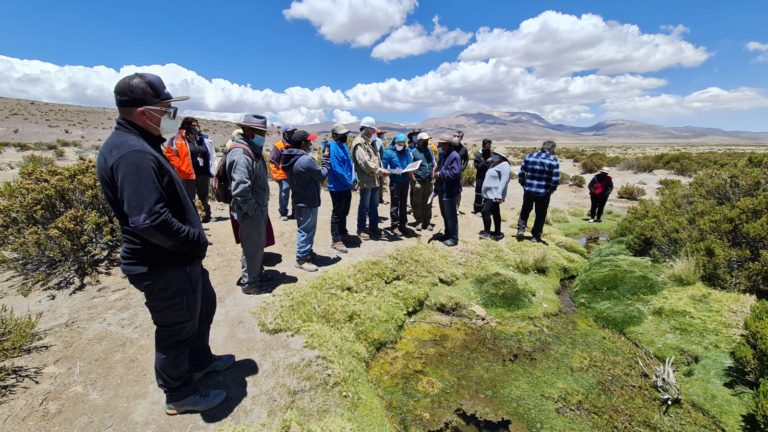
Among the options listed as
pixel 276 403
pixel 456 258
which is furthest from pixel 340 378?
pixel 456 258

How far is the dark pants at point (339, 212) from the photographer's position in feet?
21.0

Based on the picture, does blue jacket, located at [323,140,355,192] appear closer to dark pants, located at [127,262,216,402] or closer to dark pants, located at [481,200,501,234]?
dark pants, located at [481,200,501,234]

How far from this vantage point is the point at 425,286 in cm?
558

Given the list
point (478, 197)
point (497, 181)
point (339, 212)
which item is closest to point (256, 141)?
point (339, 212)

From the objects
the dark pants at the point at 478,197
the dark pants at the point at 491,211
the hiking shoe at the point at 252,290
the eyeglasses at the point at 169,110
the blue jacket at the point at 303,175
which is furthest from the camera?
the dark pants at the point at 478,197

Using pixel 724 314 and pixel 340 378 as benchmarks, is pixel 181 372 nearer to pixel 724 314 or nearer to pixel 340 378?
pixel 340 378

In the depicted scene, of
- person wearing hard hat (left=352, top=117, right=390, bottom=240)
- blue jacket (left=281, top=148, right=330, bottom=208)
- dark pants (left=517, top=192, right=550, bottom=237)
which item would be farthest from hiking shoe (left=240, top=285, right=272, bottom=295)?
dark pants (left=517, top=192, right=550, bottom=237)

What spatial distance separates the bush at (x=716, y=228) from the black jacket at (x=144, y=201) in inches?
267

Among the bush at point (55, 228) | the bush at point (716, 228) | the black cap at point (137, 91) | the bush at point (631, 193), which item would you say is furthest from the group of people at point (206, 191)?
the bush at point (631, 193)

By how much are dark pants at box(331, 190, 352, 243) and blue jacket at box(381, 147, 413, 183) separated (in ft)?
4.52

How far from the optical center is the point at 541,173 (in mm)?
7211

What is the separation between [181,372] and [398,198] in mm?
5791

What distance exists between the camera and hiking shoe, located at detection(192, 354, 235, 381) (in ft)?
10.5

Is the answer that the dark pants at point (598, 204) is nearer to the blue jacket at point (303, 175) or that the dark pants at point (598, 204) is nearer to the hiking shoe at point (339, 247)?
the hiking shoe at point (339, 247)
